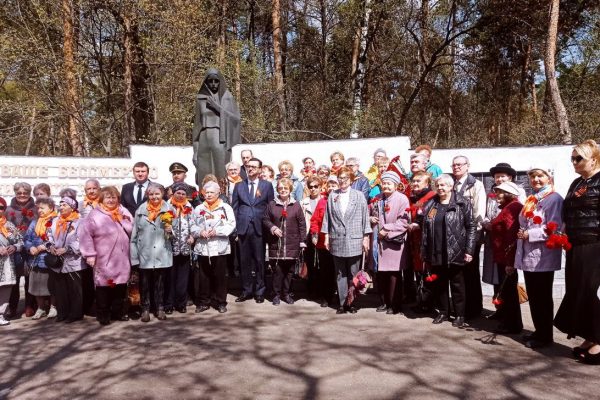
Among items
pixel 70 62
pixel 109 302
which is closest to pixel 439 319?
pixel 109 302

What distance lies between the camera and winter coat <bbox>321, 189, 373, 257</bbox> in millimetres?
6098

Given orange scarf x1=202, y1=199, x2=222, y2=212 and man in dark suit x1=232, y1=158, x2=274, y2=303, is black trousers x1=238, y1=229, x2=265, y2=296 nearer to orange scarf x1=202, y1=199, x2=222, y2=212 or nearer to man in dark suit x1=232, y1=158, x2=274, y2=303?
man in dark suit x1=232, y1=158, x2=274, y2=303

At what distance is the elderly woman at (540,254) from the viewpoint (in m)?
4.73

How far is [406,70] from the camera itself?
2331 cm

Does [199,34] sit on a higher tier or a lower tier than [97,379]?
higher

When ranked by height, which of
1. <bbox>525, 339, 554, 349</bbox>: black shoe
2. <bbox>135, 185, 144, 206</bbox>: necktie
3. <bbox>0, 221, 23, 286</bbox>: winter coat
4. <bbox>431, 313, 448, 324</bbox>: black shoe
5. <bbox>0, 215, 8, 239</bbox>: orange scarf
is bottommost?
<bbox>525, 339, 554, 349</bbox>: black shoe

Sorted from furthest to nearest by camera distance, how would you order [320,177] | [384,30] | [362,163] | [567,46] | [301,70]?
[301,70]
[384,30]
[567,46]
[362,163]
[320,177]

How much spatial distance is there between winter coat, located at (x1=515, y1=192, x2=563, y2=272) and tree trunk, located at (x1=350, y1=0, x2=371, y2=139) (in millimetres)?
14379

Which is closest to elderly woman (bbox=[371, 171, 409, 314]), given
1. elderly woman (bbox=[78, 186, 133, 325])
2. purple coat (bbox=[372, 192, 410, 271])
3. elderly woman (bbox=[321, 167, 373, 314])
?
purple coat (bbox=[372, 192, 410, 271])

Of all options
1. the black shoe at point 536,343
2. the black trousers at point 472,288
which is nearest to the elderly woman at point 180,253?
the black trousers at point 472,288

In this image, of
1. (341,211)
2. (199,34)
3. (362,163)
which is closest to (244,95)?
(199,34)

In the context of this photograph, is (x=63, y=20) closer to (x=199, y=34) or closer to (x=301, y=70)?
(x=199, y=34)

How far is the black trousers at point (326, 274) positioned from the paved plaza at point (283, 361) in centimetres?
66

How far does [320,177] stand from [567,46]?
17.0 m
